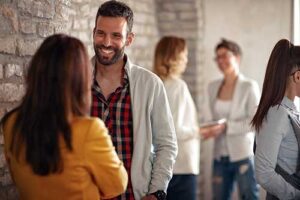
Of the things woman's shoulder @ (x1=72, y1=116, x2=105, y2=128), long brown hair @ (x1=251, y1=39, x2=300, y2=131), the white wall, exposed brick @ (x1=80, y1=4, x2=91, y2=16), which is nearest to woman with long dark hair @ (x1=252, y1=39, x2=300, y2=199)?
long brown hair @ (x1=251, y1=39, x2=300, y2=131)

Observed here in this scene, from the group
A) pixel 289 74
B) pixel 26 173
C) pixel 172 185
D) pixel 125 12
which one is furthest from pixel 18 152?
pixel 172 185

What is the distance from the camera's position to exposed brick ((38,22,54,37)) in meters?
3.23

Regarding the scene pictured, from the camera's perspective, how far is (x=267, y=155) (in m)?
2.85

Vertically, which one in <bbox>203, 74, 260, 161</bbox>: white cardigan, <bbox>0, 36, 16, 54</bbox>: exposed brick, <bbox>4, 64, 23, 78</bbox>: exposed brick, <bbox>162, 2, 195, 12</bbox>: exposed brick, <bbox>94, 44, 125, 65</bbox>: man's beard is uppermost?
<bbox>162, 2, 195, 12</bbox>: exposed brick

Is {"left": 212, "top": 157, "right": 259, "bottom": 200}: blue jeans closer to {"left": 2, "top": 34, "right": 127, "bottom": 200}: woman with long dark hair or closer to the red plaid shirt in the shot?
the red plaid shirt

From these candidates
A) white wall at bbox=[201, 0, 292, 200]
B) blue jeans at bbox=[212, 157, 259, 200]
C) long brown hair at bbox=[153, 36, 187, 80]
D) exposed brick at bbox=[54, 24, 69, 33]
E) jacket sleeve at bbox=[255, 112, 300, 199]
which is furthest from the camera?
white wall at bbox=[201, 0, 292, 200]

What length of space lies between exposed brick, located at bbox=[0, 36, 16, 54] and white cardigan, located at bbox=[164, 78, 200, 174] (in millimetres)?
1462

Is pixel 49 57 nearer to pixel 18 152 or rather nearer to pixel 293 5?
pixel 18 152

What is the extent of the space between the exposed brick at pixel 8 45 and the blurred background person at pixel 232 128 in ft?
7.99

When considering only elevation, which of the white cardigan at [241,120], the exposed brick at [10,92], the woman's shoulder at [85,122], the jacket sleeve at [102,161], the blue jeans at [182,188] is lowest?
the blue jeans at [182,188]

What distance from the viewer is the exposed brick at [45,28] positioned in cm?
323

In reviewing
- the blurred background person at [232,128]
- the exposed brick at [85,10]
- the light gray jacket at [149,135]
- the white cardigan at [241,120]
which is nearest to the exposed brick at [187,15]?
the blurred background person at [232,128]

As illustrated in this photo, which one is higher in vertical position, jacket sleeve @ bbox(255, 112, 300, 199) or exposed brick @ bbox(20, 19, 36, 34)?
exposed brick @ bbox(20, 19, 36, 34)

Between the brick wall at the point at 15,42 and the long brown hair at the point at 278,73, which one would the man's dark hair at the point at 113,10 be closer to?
the brick wall at the point at 15,42
